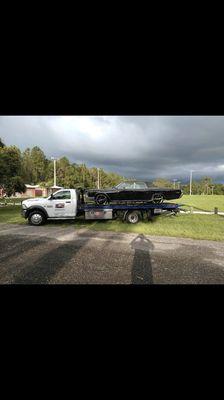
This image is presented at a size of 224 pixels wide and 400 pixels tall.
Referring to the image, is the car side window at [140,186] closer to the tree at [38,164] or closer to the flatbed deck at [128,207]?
the flatbed deck at [128,207]

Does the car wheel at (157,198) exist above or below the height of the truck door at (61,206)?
above

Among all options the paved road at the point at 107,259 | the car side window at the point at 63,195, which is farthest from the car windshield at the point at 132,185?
the paved road at the point at 107,259

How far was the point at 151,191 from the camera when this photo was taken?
11.5 meters

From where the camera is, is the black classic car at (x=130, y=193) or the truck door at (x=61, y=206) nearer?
the truck door at (x=61, y=206)

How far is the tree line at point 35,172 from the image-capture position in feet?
50.4

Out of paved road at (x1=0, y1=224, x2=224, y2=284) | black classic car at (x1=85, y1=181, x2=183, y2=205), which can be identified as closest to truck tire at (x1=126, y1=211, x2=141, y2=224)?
black classic car at (x1=85, y1=181, x2=183, y2=205)

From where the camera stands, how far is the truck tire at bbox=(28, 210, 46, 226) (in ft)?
36.0
